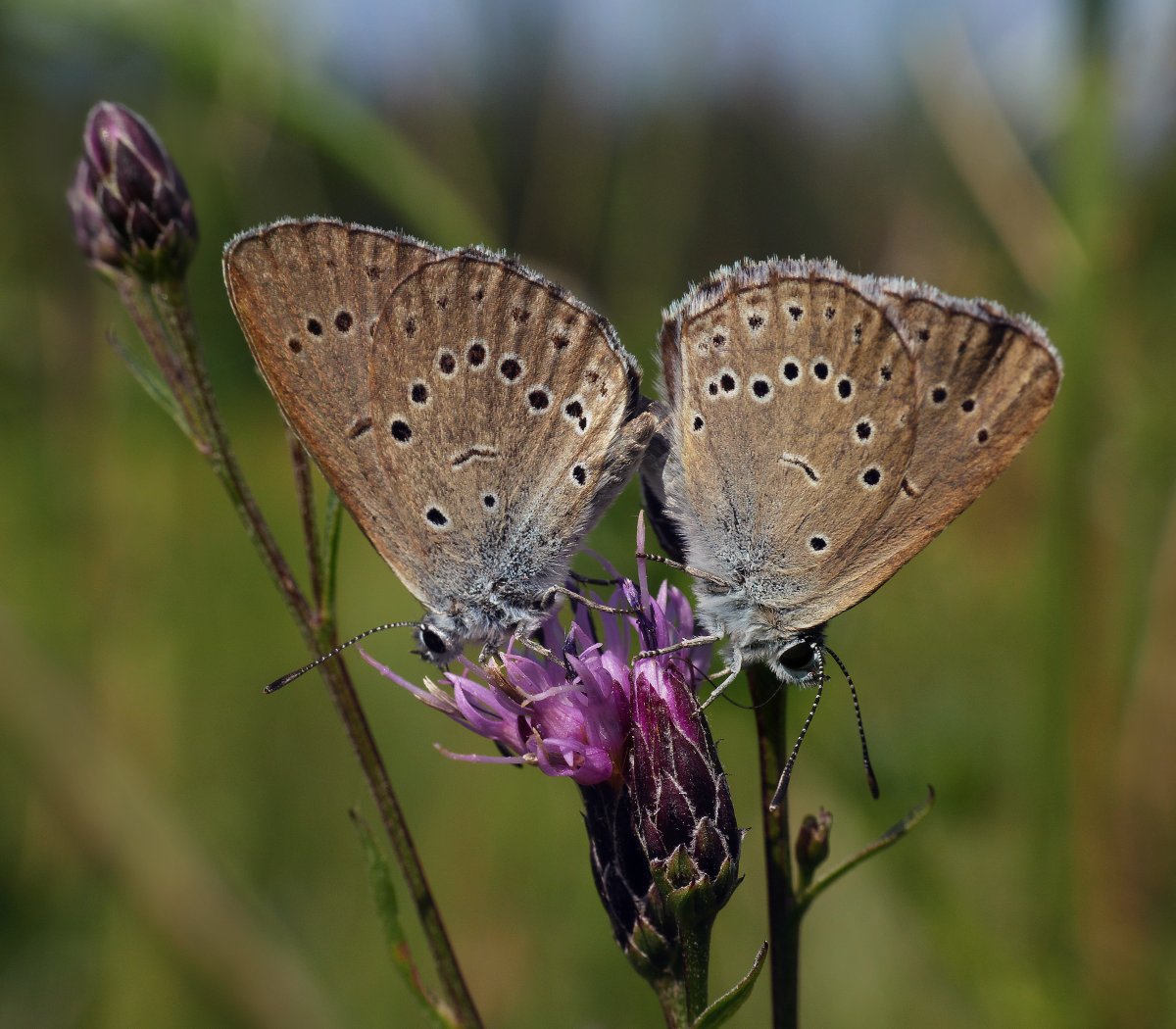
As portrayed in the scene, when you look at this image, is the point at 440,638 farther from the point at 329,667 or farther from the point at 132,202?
the point at 132,202

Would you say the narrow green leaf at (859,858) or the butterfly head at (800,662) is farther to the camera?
the butterfly head at (800,662)

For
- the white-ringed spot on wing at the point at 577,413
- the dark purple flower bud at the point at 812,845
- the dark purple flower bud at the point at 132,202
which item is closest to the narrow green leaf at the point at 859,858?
the dark purple flower bud at the point at 812,845

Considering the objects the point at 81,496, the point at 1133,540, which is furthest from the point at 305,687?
the point at 1133,540

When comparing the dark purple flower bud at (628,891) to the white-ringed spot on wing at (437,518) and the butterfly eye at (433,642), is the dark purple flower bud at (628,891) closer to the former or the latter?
the butterfly eye at (433,642)

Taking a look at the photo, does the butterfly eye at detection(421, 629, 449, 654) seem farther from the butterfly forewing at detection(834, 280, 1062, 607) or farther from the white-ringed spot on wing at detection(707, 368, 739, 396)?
the butterfly forewing at detection(834, 280, 1062, 607)

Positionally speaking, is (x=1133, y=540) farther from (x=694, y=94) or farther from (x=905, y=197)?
(x=694, y=94)

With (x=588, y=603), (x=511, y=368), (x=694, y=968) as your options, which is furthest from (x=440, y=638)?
(x=694, y=968)
